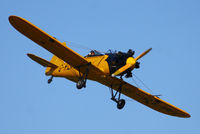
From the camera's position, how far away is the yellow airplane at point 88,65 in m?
16.1

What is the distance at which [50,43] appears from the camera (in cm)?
1661

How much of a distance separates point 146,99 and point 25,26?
8510 millimetres

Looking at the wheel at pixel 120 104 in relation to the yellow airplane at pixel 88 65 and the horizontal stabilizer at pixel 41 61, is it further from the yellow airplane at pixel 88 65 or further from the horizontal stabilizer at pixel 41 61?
the horizontal stabilizer at pixel 41 61

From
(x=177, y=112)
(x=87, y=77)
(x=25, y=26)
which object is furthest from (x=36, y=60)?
(x=177, y=112)

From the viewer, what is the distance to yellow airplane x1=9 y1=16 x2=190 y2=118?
634 inches

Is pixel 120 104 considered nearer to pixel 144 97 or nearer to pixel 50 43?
pixel 144 97

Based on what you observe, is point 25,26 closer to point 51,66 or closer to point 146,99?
point 51,66

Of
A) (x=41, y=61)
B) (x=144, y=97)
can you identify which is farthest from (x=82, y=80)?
(x=144, y=97)

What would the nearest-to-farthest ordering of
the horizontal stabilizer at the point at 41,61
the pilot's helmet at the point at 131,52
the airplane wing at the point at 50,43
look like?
the airplane wing at the point at 50,43
the pilot's helmet at the point at 131,52
the horizontal stabilizer at the point at 41,61

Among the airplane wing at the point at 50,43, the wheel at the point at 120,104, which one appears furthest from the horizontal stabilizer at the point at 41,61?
the wheel at the point at 120,104

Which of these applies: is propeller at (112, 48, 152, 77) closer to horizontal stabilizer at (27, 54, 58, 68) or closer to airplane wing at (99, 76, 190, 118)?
airplane wing at (99, 76, 190, 118)

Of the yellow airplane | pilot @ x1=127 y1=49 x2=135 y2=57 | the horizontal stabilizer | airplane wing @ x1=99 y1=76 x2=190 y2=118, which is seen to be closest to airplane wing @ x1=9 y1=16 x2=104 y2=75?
the yellow airplane

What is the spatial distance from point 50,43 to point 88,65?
205 cm

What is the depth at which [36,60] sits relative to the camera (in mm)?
19594
